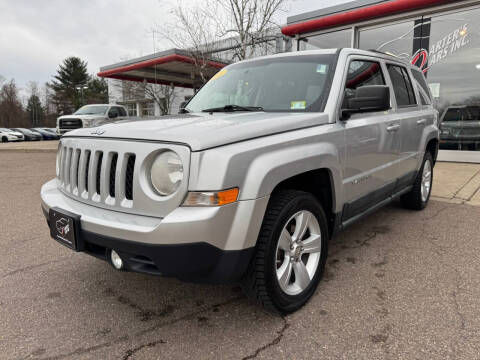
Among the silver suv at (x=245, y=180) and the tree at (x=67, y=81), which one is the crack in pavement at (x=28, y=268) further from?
the tree at (x=67, y=81)

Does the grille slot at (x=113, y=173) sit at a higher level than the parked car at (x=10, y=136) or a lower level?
higher

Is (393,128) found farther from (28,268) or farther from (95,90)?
(95,90)

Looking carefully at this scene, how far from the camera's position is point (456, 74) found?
968 centimetres

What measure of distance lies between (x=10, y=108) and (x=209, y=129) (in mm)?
71489

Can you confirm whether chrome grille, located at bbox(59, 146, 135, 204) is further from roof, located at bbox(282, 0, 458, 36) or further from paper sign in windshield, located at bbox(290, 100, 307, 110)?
roof, located at bbox(282, 0, 458, 36)

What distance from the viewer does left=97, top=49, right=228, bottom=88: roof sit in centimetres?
1511

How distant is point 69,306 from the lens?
98.3 inches

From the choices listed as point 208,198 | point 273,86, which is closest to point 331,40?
point 273,86

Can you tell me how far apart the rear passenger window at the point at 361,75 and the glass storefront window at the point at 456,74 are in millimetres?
7620

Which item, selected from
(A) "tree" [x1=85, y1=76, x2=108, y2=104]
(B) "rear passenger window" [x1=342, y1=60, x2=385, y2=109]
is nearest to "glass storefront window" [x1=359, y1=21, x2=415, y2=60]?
(B) "rear passenger window" [x1=342, y1=60, x2=385, y2=109]

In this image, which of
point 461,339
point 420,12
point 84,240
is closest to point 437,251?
point 461,339

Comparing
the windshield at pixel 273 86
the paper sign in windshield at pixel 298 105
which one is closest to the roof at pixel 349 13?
the windshield at pixel 273 86

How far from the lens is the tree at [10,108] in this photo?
60.6 metres

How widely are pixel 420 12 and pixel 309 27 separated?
2.89 m
